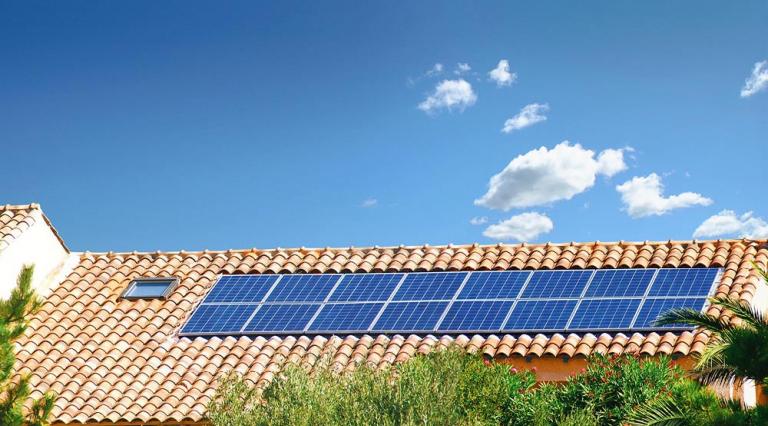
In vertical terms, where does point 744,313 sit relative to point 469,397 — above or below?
above

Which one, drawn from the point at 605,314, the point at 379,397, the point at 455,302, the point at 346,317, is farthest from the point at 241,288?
the point at 379,397

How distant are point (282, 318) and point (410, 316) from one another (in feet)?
9.78

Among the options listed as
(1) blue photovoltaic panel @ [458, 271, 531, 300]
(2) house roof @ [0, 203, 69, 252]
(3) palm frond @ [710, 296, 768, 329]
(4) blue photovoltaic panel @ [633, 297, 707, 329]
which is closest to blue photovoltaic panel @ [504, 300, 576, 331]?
(1) blue photovoltaic panel @ [458, 271, 531, 300]

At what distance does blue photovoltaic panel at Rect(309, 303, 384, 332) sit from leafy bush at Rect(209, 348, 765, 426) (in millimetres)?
3976

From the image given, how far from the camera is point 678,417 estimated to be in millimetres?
15734

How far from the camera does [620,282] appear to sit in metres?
21.5

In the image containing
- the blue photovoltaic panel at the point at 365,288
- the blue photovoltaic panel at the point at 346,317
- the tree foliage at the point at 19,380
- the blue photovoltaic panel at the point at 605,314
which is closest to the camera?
the tree foliage at the point at 19,380

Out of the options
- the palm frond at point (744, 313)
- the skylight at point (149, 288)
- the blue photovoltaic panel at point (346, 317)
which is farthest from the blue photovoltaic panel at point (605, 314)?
the skylight at point (149, 288)

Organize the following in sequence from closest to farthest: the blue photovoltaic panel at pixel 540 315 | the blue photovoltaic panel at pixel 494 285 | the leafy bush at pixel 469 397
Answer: the leafy bush at pixel 469 397 < the blue photovoltaic panel at pixel 540 315 < the blue photovoltaic panel at pixel 494 285

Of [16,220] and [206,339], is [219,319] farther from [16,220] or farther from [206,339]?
[16,220]

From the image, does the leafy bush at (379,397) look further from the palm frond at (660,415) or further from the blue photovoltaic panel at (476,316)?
the blue photovoltaic panel at (476,316)

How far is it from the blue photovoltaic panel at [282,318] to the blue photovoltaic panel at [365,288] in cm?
73

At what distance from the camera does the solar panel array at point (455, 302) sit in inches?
801

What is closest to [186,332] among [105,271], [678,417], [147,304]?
[147,304]
